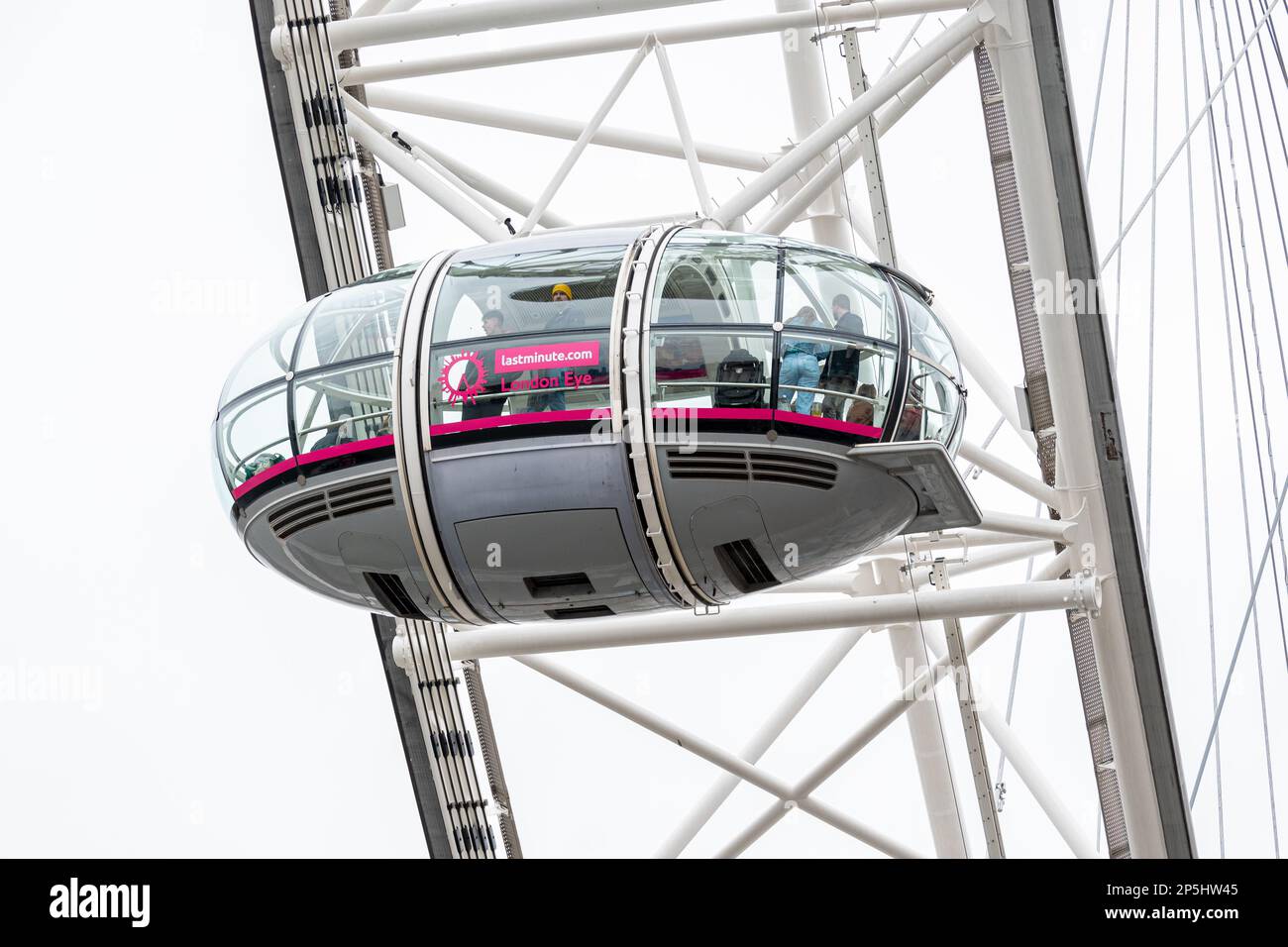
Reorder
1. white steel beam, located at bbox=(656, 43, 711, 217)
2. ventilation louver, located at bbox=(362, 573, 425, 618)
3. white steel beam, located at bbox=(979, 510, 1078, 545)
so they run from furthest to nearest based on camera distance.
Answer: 1. white steel beam, located at bbox=(979, 510, 1078, 545)
2. white steel beam, located at bbox=(656, 43, 711, 217)
3. ventilation louver, located at bbox=(362, 573, 425, 618)

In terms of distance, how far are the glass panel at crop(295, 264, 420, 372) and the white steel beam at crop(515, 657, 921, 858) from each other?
603 cm

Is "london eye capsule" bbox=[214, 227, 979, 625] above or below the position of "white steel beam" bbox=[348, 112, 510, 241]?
below

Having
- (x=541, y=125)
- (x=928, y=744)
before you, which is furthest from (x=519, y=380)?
(x=928, y=744)

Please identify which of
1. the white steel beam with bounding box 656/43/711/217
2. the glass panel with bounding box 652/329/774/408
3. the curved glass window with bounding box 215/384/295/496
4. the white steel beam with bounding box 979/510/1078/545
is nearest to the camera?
the glass panel with bounding box 652/329/774/408

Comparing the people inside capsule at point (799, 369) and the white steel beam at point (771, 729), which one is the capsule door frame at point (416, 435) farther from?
the white steel beam at point (771, 729)

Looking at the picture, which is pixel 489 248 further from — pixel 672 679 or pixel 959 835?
pixel 672 679

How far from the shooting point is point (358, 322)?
1376 cm

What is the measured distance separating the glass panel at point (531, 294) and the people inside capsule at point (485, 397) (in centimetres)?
1

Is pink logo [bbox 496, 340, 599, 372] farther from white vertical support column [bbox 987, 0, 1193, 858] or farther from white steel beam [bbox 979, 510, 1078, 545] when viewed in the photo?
white steel beam [bbox 979, 510, 1078, 545]

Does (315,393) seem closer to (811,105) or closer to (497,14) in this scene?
(497,14)

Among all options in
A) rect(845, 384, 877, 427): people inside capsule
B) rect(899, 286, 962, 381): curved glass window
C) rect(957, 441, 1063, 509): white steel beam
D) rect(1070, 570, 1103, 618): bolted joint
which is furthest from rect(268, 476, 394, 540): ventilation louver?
rect(1070, 570, 1103, 618): bolted joint

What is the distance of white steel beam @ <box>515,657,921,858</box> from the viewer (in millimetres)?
19656
